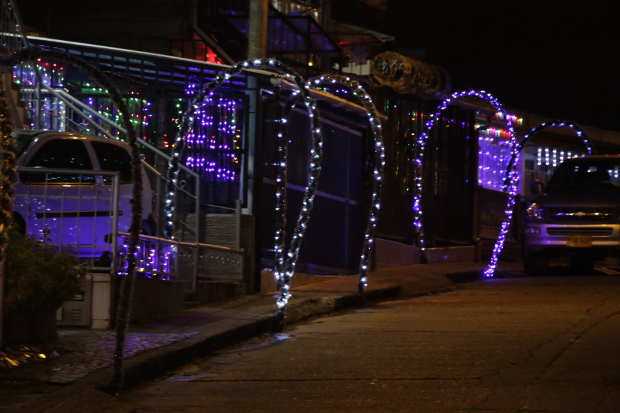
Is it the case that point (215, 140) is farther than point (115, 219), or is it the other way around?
point (215, 140)

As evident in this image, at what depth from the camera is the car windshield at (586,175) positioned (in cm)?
2097

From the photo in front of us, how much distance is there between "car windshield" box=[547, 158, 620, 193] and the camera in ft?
68.8

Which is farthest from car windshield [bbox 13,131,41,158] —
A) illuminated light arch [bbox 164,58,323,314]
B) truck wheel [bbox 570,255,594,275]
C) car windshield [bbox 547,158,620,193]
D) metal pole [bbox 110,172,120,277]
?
truck wheel [bbox 570,255,594,275]

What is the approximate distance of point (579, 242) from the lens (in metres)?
20.4

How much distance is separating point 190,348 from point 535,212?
38.3ft

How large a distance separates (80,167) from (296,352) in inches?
189

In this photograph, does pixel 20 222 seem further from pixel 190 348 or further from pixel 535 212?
pixel 535 212

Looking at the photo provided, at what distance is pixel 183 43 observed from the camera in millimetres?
23844

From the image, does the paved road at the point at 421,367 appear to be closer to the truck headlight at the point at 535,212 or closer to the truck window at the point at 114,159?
the truck window at the point at 114,159

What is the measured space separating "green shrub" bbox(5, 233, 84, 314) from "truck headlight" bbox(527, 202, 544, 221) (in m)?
12.3

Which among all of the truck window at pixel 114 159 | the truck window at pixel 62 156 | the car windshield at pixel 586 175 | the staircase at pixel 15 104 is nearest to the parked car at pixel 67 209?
the truck window at pixel 62 156

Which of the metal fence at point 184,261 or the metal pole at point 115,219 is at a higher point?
the metal pole at point 115,219

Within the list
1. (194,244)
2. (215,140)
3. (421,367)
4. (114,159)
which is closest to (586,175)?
(215,140)

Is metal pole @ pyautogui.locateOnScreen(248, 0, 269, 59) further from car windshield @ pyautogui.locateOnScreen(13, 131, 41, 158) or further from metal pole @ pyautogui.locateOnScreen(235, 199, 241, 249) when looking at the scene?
car windshield @ pyautogui.locateOnScreen(13, 131, 41, 158)
